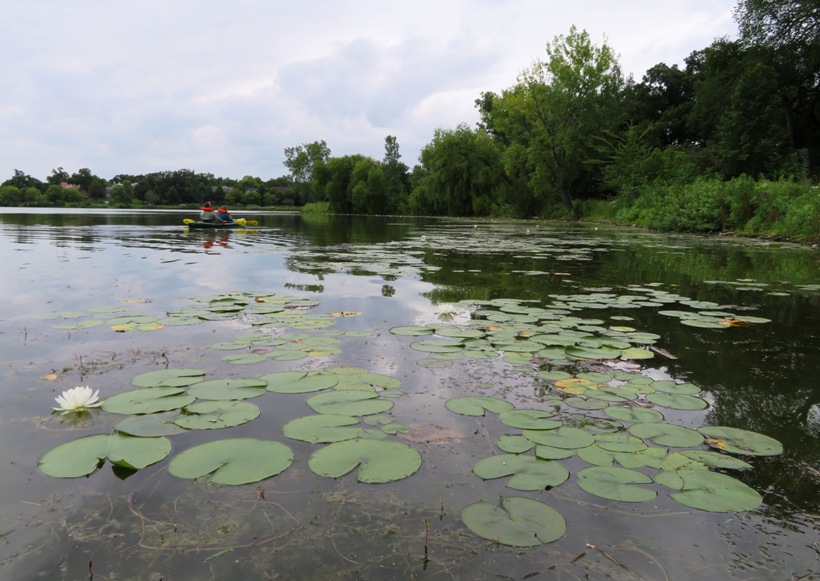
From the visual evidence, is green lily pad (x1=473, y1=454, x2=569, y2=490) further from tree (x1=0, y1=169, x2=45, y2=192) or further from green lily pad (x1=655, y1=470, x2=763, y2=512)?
tree (x1=0, y1=169, x2=45, y2=192)

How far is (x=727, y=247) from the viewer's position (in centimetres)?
996

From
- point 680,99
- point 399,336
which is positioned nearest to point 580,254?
point 399,336

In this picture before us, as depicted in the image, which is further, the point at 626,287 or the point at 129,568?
the point at 626,287

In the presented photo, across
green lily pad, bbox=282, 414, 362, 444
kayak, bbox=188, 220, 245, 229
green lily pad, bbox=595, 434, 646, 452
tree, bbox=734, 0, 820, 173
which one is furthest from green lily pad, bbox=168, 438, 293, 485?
tree, bbox=734, 0, 820, 173

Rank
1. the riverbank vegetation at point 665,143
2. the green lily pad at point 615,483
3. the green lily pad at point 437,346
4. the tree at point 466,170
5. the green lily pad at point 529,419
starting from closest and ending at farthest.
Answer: the green lily pad at point 615,483, the green lily pad at point 529,419, the green lily pad at point 437,346, the riverbank vegetation at point 665,143, the tree at point 466,170

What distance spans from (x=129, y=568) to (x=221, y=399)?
103 centimetres

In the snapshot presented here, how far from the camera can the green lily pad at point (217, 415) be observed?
188cm

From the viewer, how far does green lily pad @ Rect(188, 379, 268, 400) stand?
2170 mm

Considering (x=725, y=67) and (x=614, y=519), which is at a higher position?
(x=725, y=67)

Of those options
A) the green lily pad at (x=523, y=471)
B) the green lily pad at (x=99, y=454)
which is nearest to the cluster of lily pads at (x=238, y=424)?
the green lily pad at (x=99, y=454)

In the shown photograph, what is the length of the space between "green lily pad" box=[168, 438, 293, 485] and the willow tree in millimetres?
26262

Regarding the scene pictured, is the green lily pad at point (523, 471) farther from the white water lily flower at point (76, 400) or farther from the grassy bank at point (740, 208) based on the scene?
the grassy bank at point (740, 208)

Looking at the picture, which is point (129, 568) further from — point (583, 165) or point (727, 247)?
point (583, 165)

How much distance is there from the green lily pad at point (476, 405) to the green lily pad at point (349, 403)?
282 millimetres
